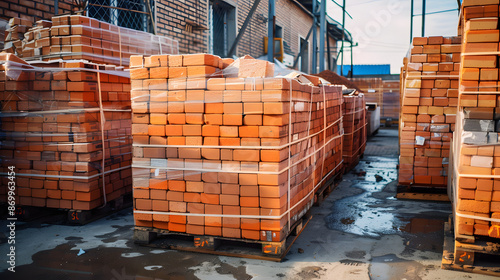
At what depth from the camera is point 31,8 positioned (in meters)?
6.65

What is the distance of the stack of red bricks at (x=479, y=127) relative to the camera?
372cm

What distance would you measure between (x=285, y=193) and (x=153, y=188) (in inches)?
57.4

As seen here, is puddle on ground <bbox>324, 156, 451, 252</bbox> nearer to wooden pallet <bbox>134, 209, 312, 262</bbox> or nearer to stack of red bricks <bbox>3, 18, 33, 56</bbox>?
wooden pallet <bbox>134, 209, 312, 262</bbox>

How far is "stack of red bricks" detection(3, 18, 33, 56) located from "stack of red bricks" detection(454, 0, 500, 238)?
6267 mm

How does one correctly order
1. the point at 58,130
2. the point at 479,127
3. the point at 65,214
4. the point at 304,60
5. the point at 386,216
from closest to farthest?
the point at 479,127 < the point at 58,130 < the point at 65,214 < the point at 386,216 < the point at 304,60

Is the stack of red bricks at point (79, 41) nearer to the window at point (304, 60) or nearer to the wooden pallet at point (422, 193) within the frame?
the wooden pallet at point (422, 193)

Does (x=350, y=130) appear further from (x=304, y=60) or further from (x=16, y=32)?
(x=304, y=60)

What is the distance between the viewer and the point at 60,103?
528 centimetres

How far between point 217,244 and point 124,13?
6.00m

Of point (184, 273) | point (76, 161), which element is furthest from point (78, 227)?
point (184, 273)

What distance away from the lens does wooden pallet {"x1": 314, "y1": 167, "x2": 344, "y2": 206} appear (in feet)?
20.6

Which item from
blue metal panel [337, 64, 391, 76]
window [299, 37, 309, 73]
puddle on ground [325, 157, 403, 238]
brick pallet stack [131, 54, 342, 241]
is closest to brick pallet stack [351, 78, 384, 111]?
window [299, 37, 309, 73]

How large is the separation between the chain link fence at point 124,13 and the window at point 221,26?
2.80 m

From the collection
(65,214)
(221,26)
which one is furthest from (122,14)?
(65,214)
